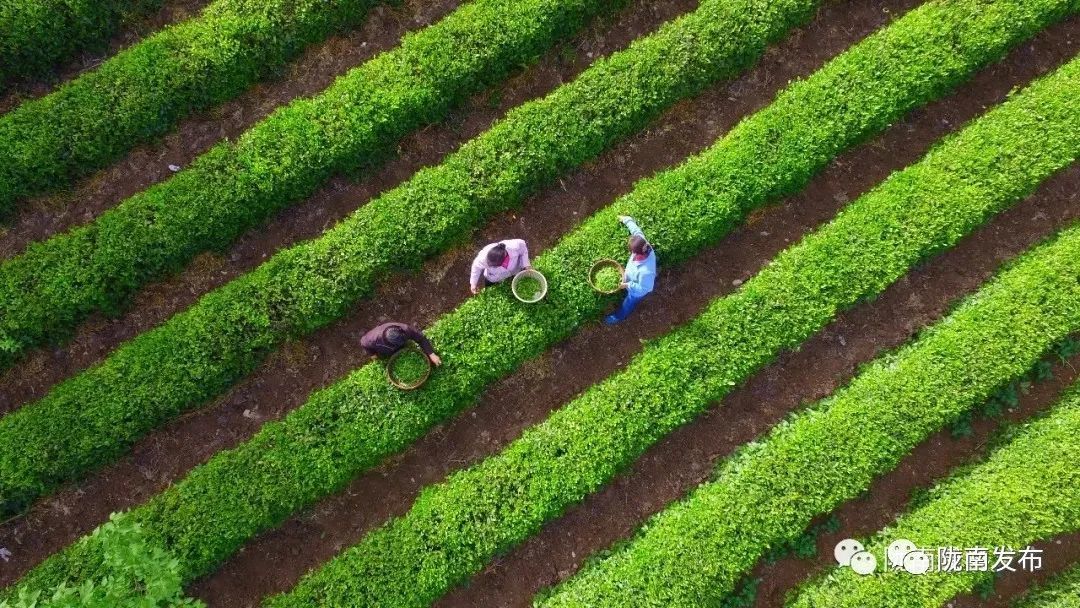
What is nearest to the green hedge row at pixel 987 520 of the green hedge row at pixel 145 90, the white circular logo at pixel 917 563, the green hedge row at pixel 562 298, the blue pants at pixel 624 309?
the white circular logo at pixel 917 563

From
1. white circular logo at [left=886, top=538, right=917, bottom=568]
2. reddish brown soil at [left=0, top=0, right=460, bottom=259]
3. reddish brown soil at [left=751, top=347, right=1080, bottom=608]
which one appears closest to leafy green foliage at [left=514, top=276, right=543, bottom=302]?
reddish brown soil at [left=0, top=0, right=460, bottom=259]

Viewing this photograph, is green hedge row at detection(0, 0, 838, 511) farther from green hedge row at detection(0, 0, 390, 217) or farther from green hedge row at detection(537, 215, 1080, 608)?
green hedge row at detection(537, 215, 1080, 608)

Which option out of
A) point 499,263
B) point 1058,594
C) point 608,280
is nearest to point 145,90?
point 499,263

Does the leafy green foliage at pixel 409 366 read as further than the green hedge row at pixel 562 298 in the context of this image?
Yes

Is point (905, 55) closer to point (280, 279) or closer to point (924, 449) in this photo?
point (924, 449)

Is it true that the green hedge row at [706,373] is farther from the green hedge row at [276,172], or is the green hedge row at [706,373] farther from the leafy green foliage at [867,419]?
the green hedge row at [276,172]

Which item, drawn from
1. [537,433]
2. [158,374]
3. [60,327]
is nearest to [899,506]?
[537,433]

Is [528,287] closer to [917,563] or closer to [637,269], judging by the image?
[637,269]
